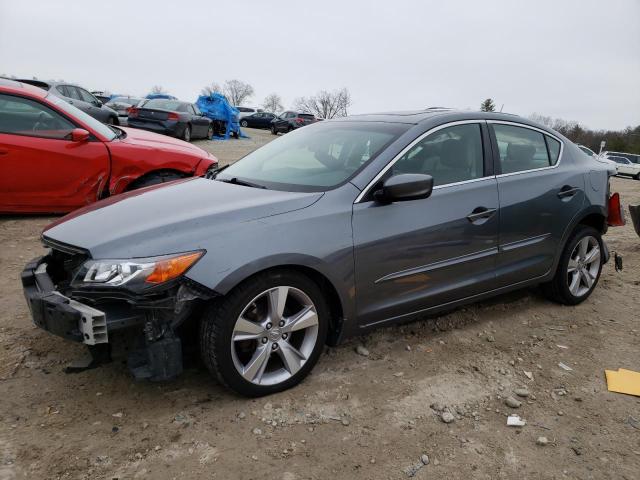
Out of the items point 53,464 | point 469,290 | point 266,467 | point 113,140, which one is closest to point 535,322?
point 469,290

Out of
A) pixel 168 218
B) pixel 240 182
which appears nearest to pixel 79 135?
pixel 240 182

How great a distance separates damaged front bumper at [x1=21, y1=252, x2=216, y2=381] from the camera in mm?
2371

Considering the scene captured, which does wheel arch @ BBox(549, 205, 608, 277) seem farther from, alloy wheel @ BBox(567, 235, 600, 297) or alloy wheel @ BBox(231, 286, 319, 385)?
alloy wheel @ BBox(231, 286, 319, 385)

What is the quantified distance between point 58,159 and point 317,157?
11.3 ft

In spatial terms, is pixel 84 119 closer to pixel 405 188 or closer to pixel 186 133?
pixel 405 188

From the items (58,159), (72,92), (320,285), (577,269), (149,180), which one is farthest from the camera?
(72,92)

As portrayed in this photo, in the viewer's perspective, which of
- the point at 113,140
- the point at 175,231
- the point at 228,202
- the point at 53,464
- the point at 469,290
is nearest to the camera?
the point at 53,464

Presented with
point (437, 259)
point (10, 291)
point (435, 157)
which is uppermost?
point (435, 157)

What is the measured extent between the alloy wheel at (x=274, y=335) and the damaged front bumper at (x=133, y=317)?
28cm

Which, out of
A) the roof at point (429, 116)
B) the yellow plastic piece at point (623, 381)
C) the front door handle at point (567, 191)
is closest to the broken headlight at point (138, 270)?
the roof at point (429, 116)

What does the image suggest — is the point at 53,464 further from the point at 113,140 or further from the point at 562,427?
the point at 113,140

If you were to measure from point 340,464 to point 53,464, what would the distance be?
124cm

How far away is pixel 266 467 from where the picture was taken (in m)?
2.28

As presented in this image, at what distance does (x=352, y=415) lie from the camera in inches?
105
